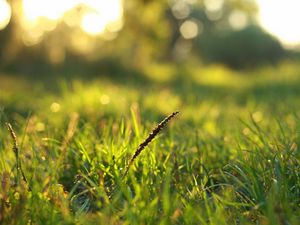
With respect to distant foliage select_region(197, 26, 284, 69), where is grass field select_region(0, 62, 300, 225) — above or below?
above

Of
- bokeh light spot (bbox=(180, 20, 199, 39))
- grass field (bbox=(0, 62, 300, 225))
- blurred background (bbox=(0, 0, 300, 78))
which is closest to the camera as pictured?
grass field (bbox=(0, 62, 300, 225))

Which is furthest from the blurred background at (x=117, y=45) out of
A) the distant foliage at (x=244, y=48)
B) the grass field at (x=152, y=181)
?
the grass field at (x=152, y=181)

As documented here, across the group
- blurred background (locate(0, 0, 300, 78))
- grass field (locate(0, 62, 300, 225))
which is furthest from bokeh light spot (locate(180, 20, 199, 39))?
grass field (locate(0, 62, 300, 225))

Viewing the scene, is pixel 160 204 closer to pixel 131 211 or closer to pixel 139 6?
pixel 131 211

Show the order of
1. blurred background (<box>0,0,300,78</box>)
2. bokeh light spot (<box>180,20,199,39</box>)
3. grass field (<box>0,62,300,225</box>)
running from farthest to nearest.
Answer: bokeh light spot (<box>180,20,199,39</box>) → blurred background (<box>0,0,300,78</box>) → grass field (<box>0,62,300,225</box>)

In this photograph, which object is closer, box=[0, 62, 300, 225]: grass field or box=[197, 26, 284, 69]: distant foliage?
box=[0, 62, 300, 225]: grass field

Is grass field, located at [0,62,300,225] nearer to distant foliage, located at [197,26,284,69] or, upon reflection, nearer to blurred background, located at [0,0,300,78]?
blurred background, located at [0,0,300,78]

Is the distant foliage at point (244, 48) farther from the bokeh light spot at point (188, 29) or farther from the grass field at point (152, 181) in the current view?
the grass field at point (152, 181)

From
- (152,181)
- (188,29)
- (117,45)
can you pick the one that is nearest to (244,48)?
(117,45)
